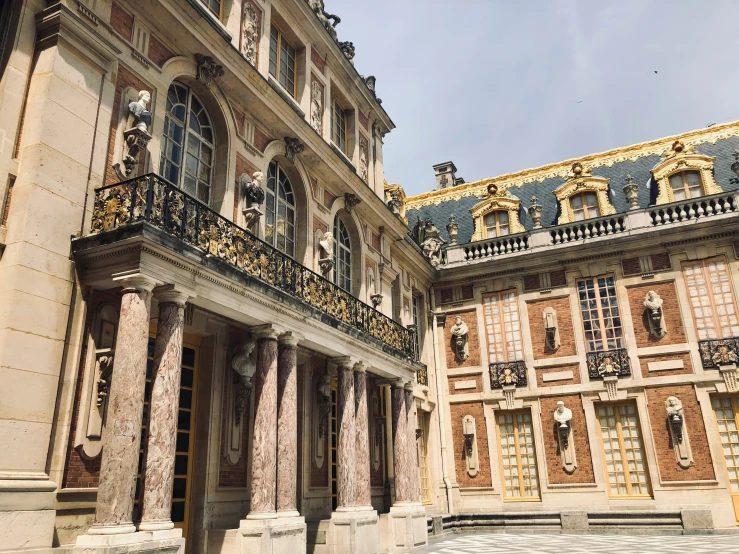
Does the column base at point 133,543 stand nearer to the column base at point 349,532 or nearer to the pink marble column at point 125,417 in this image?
the pink marble column at point 125,417

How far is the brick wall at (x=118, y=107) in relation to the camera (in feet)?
27.3

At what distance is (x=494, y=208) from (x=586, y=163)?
159 inches

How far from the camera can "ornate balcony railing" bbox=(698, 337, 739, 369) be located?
17.2 m

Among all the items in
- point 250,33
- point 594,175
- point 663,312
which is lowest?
point 663,312

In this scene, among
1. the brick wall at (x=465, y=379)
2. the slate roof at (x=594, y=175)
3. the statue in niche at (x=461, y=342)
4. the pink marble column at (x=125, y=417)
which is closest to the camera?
the pink marble column at (x=125, y=417)

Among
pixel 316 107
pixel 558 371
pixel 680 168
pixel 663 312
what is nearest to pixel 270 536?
pixel 316 107

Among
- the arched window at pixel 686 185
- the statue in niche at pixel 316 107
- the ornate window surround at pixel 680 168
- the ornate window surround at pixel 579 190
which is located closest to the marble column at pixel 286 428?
the statue in niche at pixel 316 107

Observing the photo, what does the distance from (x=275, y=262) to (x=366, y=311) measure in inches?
159

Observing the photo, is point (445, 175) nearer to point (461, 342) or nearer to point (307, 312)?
point (461, 342)

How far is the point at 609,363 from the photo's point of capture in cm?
1845

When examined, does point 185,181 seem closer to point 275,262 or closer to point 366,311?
point 275,262

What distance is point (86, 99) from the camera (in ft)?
26.3

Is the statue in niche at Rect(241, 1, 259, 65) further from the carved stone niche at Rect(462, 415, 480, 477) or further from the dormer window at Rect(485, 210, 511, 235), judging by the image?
the carved stone niche at Rect(462, 415, 480, 477)

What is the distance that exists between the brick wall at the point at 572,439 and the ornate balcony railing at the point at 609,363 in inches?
38.0
